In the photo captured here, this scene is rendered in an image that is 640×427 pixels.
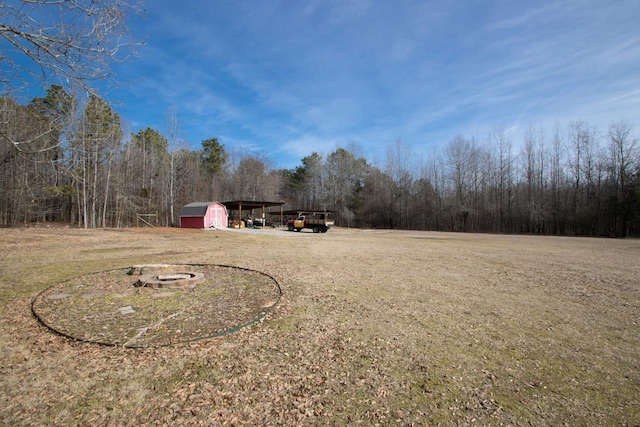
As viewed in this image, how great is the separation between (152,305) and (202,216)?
22182 millimetres

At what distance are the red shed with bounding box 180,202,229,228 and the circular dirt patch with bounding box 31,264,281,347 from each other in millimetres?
19467

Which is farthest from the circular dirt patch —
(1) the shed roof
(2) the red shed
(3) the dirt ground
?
(1) the shed roof

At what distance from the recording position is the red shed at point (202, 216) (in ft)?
83.2

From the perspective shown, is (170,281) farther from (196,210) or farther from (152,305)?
(196,210)

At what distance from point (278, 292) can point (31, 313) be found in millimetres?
3615

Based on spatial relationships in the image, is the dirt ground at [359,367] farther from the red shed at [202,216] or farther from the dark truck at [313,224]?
the red shed at [202,216]

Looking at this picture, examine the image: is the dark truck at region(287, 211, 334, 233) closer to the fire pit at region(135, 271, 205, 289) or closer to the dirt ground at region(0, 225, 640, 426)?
the fire pit at region(135, 271, 205, 289)

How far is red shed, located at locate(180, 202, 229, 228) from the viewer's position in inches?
998

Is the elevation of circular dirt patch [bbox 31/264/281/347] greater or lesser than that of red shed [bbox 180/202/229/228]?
lesser

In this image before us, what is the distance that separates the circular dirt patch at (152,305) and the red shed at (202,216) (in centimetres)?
1947

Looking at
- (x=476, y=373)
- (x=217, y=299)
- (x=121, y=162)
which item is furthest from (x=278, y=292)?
(x=121, y=162)

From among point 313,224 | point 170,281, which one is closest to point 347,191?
point 313,224

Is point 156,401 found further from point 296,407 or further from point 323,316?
point 323,316

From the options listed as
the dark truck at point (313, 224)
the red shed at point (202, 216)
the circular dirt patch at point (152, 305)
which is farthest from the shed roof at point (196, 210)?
the circular dirt patch at point (152, 305)
